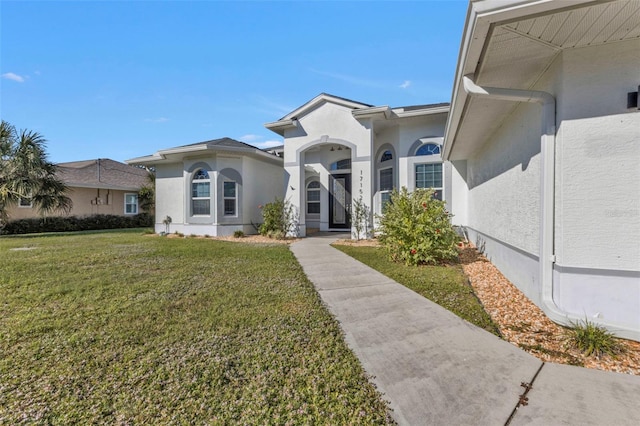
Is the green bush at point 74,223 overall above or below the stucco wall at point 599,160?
below

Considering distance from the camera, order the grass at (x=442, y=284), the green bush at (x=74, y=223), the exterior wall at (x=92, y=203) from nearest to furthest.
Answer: the grass at (x=442, y=284) < the green bush at (x=74, y=223) < the exterior wall at (x=92, y=203)

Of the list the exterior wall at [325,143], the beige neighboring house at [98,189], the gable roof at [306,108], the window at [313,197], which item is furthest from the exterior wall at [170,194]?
the beige neighboring house at [98,189]

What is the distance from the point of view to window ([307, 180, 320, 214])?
1489 cm

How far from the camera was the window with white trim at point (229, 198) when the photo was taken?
13.4 metres

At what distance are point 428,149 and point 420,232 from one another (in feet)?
18.5

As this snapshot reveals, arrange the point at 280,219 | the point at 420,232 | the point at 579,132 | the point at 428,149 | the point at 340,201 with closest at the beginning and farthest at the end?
the point at 579,132, the point at 420,232, the point at 428,149, the point at 280,219, the point at 340,201

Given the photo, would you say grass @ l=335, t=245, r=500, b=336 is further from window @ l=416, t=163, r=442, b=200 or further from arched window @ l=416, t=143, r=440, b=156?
arched window @ l=416, t=143, r=440, b=156

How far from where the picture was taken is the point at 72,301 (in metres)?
4.37

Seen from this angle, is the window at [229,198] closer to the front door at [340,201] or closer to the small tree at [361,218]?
the front door at [340,201]

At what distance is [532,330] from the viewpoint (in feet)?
10.9

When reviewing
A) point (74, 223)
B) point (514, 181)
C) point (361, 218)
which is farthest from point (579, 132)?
point (74, 223)

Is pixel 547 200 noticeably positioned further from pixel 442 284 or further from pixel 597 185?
pixel 442 284

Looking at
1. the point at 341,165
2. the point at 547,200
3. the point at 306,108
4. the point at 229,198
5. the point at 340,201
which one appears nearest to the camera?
the point at 547,200

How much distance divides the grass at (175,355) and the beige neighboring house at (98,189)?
53.5 ft
